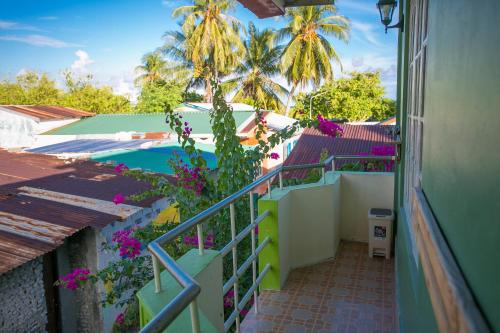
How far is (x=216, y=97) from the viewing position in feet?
14.3

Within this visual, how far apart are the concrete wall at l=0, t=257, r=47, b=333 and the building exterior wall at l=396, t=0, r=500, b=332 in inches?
209

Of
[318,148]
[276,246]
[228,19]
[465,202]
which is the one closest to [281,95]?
[228,19]

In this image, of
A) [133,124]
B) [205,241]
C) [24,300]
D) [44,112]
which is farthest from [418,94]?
[44,112]

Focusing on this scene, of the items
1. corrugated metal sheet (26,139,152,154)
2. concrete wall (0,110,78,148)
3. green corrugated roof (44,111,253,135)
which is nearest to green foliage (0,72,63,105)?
concrete wall (0,110,78,148)

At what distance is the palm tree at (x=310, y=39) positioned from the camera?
84.0ft

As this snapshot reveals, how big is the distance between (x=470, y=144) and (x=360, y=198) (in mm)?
4535

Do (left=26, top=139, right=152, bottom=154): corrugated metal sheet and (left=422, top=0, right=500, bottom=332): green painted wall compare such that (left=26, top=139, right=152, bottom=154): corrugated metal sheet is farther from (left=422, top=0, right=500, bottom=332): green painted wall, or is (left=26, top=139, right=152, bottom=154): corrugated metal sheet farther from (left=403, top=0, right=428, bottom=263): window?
(left=422, top=0, right=500, bottom=332): green painted wall

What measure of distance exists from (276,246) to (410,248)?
1626 mm

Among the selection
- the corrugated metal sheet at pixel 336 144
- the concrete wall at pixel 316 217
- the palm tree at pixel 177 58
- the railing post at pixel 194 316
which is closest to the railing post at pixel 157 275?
the railing post at pixel 194 316

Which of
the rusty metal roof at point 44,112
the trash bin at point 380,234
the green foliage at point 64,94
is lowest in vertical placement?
the trash bin at point 380,234

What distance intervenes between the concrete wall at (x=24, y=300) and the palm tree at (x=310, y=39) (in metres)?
22.3

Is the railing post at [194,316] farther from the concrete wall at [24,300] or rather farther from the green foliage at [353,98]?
the green foliage at [353,98]

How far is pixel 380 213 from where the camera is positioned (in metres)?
4.81

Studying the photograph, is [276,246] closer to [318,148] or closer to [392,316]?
[392,316]
